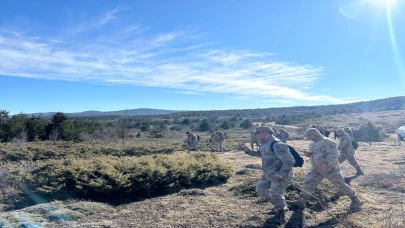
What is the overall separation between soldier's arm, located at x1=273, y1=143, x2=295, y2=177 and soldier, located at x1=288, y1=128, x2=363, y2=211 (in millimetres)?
954

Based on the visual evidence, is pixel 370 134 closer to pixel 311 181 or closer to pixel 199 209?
pixel 311 181

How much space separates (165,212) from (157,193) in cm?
169

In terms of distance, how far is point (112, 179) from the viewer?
7.94 meters

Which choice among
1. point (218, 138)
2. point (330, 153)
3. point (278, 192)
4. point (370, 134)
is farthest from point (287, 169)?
point (370, 134)

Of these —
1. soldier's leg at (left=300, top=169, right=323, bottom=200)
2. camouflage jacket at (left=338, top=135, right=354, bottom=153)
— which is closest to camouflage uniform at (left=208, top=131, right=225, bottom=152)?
camouflage jacket at (left=338, top=135, right=354, bottom=153)

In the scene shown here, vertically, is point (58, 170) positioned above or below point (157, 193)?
above

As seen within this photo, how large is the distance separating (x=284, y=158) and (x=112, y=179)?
432cm

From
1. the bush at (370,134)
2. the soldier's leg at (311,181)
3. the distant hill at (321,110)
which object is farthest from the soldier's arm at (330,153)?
the distant hill at (321,110)

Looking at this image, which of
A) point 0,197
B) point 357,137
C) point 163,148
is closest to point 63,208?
point 0,197

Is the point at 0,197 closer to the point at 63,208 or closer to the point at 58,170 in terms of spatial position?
the point at 58,170

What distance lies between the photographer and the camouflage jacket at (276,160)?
5895 millimetres

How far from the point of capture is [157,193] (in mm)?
8461

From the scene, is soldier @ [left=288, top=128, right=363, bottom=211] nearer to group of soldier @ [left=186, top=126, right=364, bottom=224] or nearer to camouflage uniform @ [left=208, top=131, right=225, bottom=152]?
group of soldier @ [left=186, top=126, right=364, bottom=224]

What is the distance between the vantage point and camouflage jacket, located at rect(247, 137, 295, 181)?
5895 mm
